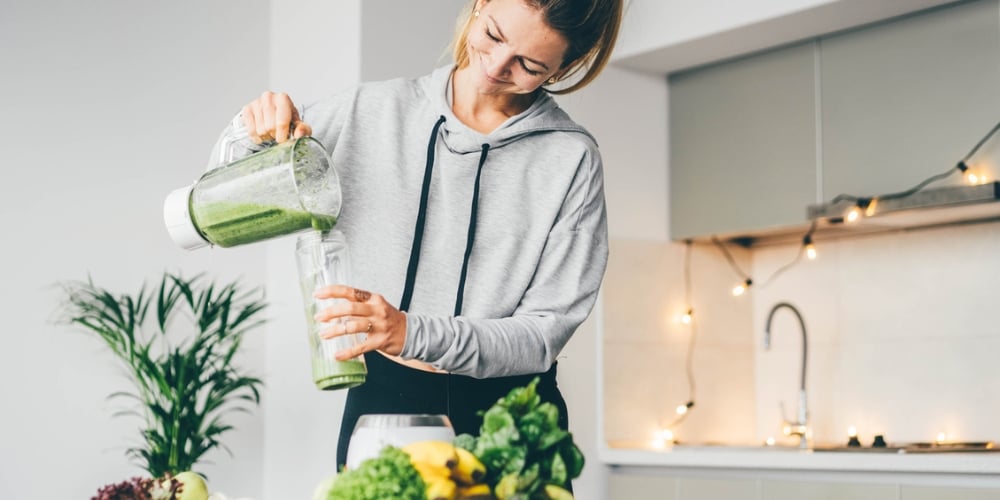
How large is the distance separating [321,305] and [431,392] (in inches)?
15.5

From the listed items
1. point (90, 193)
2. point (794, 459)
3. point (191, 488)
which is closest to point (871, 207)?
point (794, 459)

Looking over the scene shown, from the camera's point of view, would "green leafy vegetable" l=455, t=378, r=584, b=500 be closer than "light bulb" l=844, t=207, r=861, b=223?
Yes

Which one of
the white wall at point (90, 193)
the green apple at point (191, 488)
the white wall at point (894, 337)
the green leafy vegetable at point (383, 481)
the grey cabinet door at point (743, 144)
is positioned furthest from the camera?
the grey cabinet door at point (743, 144)

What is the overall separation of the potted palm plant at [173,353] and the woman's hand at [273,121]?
178 cm

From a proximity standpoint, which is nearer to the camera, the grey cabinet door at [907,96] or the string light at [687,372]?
the grey cabinet door at [907,96]

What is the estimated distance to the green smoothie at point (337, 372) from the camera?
127 centimetres

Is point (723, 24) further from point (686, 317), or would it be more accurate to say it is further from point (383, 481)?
point (383, 481)

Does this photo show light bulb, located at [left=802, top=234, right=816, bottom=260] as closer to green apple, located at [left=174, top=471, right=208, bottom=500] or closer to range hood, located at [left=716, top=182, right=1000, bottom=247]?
range hood, located at [left=716, top=182, right=1000, bottom=247]

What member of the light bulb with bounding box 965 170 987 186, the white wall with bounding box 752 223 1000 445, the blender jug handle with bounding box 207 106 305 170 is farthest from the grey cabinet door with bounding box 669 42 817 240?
the blender jug handle with bounding box 207 106 305 170

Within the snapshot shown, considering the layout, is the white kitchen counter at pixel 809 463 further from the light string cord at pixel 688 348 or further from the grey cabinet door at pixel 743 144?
the grey cabinet door at pixel 743 144

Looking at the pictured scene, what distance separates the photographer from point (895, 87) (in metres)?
3.51

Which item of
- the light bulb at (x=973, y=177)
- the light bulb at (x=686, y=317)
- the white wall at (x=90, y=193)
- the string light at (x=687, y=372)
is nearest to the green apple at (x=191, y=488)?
the white wall at (x=90, y=193)

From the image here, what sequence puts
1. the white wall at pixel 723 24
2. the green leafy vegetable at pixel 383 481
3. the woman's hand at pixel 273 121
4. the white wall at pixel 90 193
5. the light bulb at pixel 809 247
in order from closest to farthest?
1. the green leafy vegetable at pixel 383 481
2. the woman's hand at pixel 273 121
3. the white wall at pixel 90 193
4. the white wall at pixel 723 24
5. the light bulb at pixel 809 247

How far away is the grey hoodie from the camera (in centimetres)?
165
